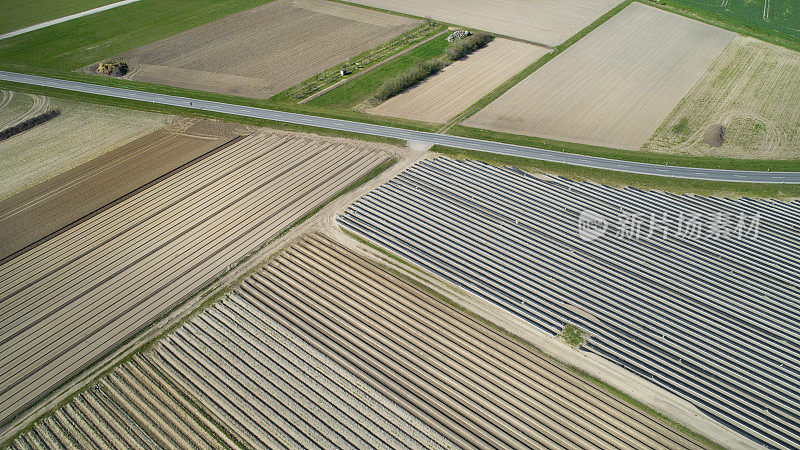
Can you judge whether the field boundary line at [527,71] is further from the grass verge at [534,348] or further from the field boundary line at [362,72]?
the grass verge at [534,348]

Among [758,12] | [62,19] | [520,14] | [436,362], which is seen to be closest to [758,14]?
[758,12]

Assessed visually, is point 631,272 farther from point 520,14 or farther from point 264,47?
point 264,47

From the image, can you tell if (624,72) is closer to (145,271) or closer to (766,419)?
(766,419)

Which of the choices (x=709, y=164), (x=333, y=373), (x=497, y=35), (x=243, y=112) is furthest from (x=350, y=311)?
(x=497, y=35)

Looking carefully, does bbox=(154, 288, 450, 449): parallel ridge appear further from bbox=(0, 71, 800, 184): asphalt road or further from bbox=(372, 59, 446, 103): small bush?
bbox=(372, 59, 446, 103): small bush

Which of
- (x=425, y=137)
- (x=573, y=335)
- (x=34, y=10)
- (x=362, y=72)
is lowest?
(x=573, y=335)

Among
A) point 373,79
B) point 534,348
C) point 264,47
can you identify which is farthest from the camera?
point 264,47
